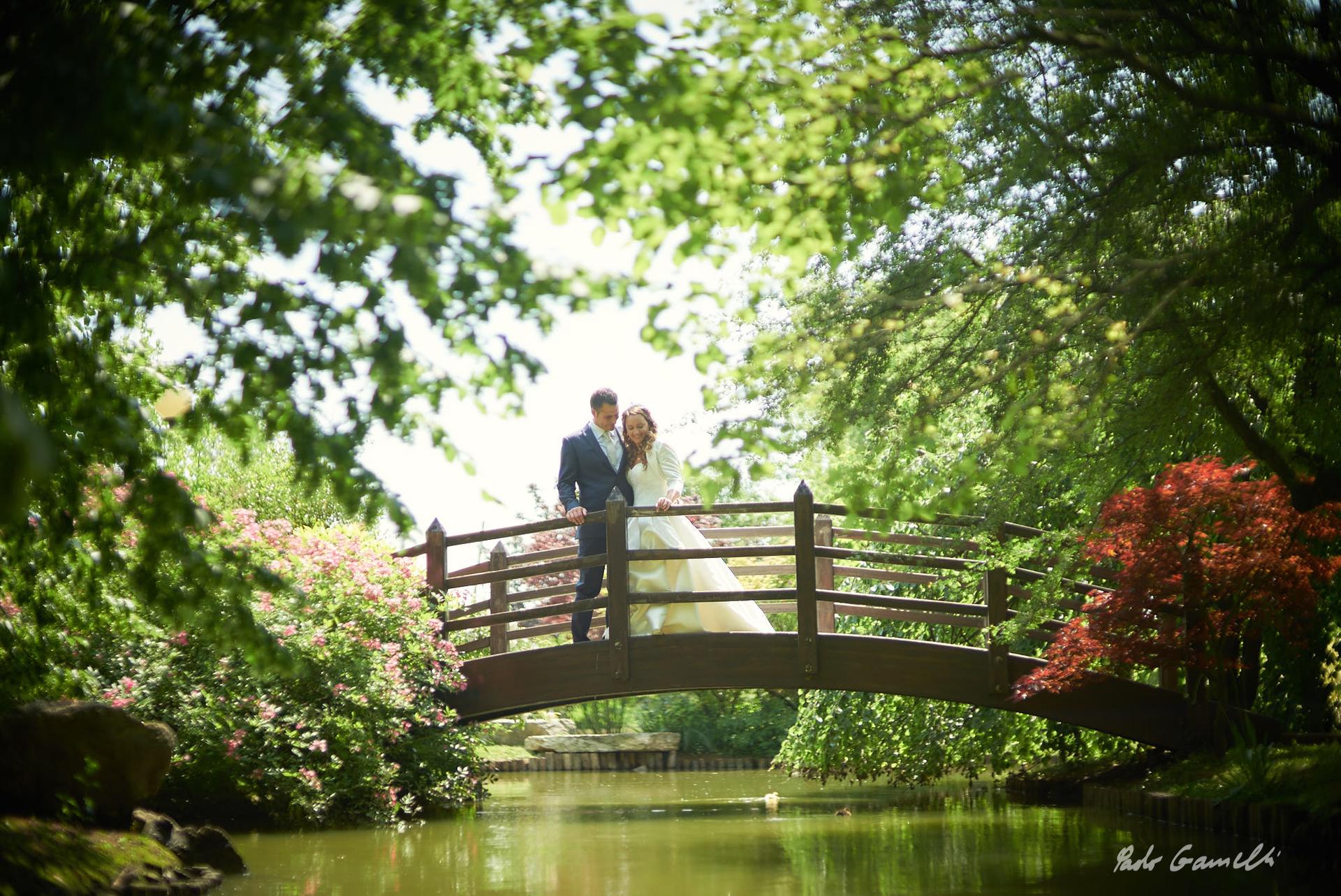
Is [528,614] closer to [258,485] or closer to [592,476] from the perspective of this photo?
[592,476]

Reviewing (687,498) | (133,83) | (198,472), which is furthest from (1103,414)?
(687,498)

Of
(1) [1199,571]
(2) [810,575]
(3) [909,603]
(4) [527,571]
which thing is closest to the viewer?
(1) [1199,571]

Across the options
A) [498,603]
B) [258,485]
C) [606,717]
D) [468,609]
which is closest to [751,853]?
[498,603]

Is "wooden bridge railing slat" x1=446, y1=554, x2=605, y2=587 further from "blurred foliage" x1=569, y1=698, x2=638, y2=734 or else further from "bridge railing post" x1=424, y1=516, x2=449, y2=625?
"blurred foliage" x1=569, y1=698, x2=638, y2=734

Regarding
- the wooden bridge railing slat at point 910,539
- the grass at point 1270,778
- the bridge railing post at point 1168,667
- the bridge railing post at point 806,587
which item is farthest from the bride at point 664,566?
the grass at point 1270,778

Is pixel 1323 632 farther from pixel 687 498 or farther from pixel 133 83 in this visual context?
pixel 687 498

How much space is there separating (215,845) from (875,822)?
465cm

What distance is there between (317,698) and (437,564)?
5.79 ft

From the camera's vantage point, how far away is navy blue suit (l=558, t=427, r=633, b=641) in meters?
10.0

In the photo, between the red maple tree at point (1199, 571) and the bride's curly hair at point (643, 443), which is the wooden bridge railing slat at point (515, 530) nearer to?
the bride's curly hair at point (643, 443)

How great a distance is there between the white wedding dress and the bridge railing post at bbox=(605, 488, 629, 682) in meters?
0.12

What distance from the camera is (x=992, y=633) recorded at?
9.46m

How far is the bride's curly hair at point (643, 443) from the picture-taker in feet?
32.2

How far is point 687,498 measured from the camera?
22.0 meters
